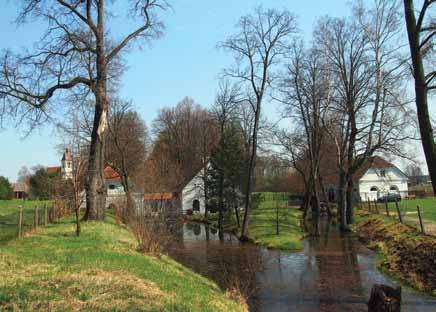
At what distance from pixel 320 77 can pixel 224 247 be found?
57.8 ft

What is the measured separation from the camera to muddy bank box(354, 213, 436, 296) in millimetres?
14302

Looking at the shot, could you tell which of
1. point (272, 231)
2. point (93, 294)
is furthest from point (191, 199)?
point (93, 294)

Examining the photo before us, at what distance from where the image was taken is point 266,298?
13367 millimetres

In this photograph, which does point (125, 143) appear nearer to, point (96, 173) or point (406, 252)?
point (96, 173)

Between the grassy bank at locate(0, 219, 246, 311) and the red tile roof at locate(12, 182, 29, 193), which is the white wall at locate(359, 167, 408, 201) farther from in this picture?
the red tile roof at locate(12, 182, 29, 193)

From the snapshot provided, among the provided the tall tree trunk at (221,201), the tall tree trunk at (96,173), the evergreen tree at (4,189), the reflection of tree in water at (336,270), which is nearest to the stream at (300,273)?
the reflection of tree in water at (336,270)

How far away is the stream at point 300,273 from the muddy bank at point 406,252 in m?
0.47

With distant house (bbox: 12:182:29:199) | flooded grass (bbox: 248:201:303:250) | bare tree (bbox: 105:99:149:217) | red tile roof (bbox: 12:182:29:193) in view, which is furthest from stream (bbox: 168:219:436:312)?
red tile roof (bbox: 12:182:29:193)

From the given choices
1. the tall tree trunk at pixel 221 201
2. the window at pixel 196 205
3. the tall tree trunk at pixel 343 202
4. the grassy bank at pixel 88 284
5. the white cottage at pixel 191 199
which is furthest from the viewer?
the window at pixel 196 205

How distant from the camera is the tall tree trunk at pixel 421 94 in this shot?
1046 centimetres

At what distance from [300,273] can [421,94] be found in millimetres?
9447

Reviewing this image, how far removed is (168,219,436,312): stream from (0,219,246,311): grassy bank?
3564 millimetres

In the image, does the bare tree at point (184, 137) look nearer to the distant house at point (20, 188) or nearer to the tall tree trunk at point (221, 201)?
the tall tree trunk at point (221, 201)

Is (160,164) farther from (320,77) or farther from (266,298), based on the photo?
(266,298)
